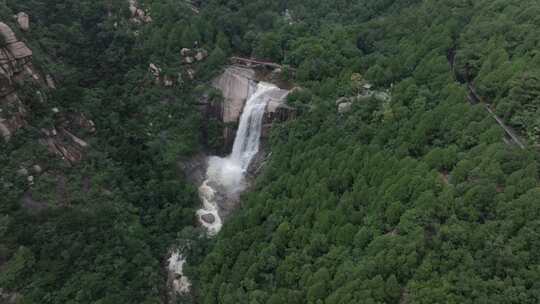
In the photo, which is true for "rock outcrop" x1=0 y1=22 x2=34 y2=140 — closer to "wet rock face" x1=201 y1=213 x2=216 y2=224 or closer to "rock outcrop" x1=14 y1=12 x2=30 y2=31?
"rock outcrop" x1=14 y1=12 x2=30 y2=31

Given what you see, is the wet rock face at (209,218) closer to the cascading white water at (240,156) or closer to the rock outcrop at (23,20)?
the cascading white water at (240,156)

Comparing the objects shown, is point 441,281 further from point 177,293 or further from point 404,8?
point 404,8

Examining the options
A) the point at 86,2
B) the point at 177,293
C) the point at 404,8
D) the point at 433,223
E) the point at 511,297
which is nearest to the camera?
the point at 511,297

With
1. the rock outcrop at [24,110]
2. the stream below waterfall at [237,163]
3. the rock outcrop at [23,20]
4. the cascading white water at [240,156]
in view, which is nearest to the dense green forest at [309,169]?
the rock outcrop at [24,110]

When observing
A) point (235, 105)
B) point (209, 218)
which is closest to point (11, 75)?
point (209, 218)

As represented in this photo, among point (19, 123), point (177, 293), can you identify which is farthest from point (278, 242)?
point (19, 123)

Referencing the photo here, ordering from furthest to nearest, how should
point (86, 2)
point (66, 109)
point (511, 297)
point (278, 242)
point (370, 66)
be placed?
point (86, 2) → point (370, 66) → point (66, 109) → point (278, 242) → point (511, 297)

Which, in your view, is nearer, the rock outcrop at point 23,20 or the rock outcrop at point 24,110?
the rock outcrop at point 24,110
